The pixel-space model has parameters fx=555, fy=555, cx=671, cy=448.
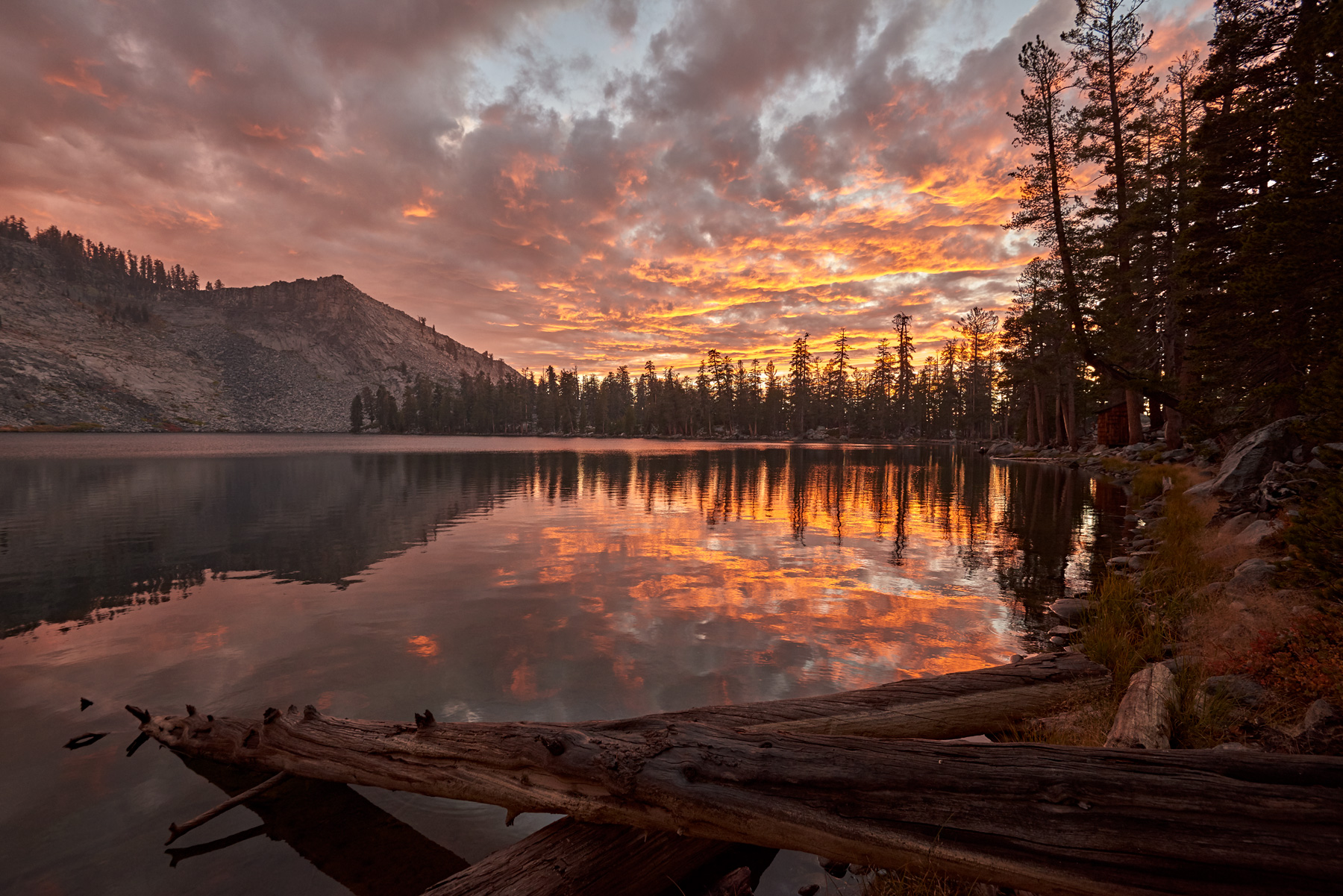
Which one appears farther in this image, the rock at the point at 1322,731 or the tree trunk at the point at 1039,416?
the tree trunk at the point at 1039,416

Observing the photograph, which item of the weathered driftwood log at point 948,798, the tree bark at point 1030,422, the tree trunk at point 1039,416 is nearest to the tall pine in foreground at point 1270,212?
the weathered driftwood log at point 948,798

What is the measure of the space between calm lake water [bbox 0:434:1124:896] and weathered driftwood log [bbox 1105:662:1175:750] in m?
2.88

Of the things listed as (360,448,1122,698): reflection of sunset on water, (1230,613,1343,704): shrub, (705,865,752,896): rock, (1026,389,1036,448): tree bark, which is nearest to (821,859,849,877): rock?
(705,865,752,896): rock

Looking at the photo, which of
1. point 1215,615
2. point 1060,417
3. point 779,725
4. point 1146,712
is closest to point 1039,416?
point 1060,417

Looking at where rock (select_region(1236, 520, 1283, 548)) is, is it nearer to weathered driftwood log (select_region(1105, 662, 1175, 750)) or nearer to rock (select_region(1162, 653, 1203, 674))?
rock (select_region(1162, 653, 1203, 674))

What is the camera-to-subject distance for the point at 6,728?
23.2 feet

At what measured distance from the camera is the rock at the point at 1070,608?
413 inches

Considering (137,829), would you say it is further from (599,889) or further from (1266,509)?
(1266,509)

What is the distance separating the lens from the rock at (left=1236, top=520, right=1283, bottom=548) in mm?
10773

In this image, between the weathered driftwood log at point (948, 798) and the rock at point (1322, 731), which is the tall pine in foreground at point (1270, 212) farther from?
the weathered driftwood log at point (948, 798)

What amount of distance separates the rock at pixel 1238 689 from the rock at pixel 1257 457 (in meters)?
12.1

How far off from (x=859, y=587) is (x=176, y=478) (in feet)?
145

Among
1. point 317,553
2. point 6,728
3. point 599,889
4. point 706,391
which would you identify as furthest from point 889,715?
point 706,391

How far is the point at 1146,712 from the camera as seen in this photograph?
5.24 metres
